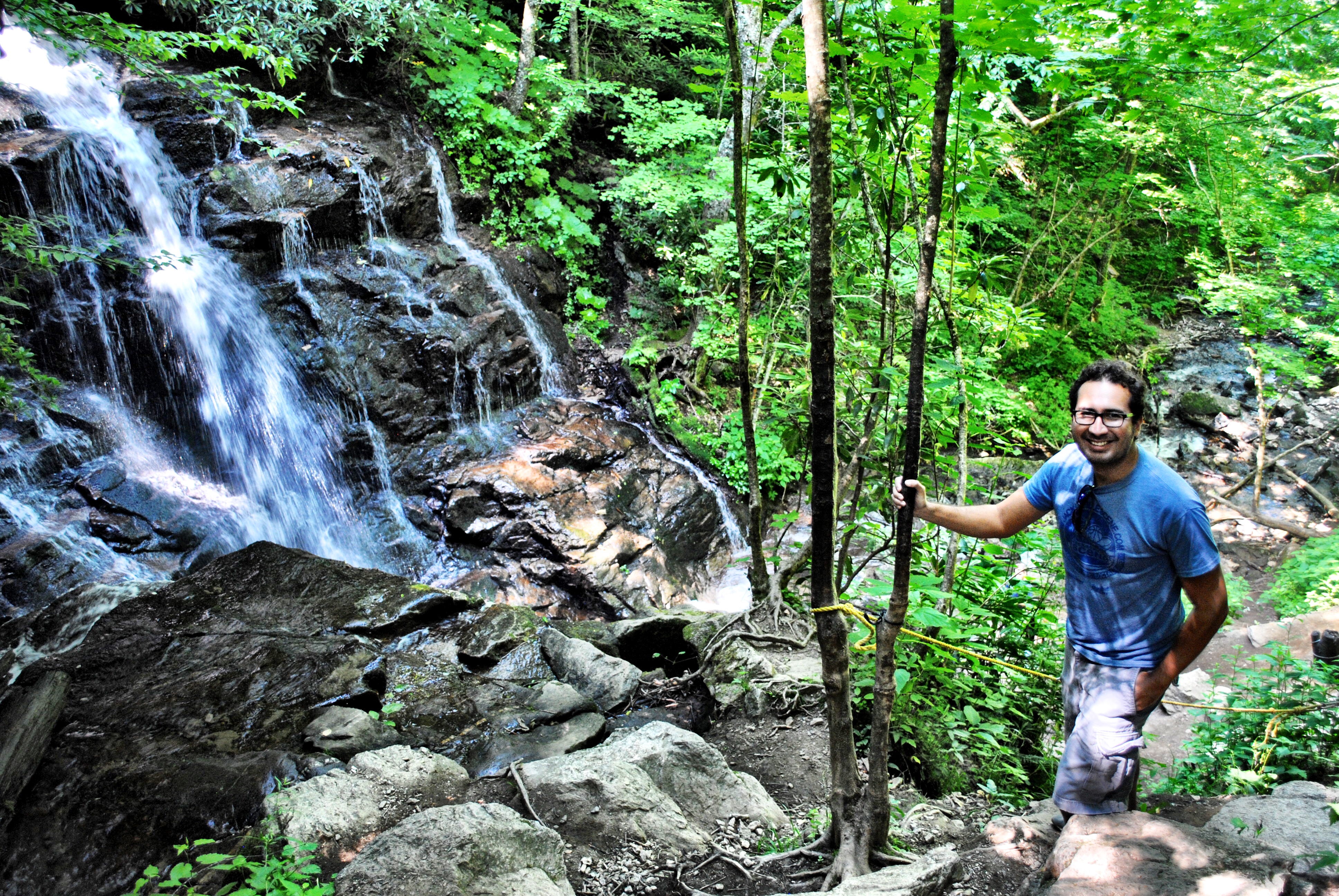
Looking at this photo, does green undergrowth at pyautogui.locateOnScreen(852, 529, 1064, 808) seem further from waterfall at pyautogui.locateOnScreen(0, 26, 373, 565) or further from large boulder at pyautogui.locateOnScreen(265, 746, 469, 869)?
waterfall at pyautogui.locateOnScreen(0, 26, 373, 565)

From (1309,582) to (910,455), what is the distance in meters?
9.04

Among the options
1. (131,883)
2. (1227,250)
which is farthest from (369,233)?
(1227,250)

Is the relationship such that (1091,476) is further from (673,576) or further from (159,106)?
(159,106)

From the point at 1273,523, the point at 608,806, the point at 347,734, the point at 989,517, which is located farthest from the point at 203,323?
the point at 1273,523

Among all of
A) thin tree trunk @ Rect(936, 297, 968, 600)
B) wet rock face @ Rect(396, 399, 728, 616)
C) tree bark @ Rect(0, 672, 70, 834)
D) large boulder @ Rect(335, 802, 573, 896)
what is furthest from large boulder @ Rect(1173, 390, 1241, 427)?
tree bark @ Rect(0, 672, 70, 834)

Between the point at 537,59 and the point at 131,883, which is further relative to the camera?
the point at 537,59

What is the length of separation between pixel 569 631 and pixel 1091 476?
4595 mm

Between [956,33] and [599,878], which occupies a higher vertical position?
[956,33]

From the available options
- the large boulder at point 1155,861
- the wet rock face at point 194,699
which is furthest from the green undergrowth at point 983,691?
the wet rock face at point 194,699

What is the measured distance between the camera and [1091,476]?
2229 millimetres

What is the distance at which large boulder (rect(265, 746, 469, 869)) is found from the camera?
9.23 feet

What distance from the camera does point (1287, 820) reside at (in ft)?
7.98

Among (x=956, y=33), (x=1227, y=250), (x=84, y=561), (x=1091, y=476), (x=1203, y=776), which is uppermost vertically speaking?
(x=956, y=33)

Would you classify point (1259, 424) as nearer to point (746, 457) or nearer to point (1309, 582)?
point (1309, 582)
